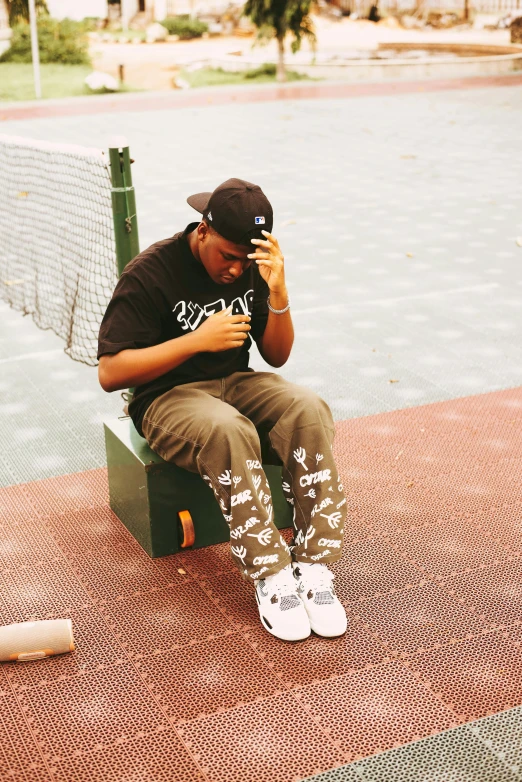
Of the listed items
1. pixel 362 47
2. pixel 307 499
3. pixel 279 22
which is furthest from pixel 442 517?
pixel 362 47

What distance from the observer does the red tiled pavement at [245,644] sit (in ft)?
9.14

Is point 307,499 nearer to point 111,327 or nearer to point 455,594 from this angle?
point 455,594

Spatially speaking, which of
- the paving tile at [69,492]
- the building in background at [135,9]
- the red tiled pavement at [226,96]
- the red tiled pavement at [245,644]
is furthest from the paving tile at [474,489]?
the building in background at [135,9]

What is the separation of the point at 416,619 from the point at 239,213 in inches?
60.8

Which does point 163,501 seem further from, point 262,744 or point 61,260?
point 61,260

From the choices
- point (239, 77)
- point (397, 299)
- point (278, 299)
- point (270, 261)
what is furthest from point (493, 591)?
point (239, 77)

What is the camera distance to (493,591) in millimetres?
3566

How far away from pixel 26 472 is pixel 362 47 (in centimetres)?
3298

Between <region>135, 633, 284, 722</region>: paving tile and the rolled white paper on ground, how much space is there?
0.84ft

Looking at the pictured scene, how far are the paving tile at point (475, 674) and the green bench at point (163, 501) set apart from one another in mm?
990

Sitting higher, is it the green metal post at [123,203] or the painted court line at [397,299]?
the green metal post at [123,203]

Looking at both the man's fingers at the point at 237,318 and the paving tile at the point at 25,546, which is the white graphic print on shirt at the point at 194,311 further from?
the paving tile at the point at 25,546

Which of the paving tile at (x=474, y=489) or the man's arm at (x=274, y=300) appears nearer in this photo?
the man's arm at (x=274, y=300)

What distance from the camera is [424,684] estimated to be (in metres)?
3.05
